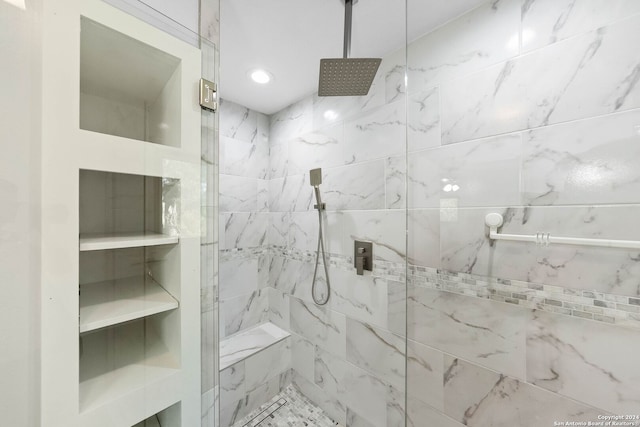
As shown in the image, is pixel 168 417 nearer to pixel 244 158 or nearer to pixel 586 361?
pixel 586 361

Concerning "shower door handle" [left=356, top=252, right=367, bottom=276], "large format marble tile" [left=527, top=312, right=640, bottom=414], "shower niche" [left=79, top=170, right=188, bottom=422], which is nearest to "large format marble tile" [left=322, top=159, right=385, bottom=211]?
"shower door handle" [left=356, top=252, right=367, bottom=276]

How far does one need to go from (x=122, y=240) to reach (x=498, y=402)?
55.8 inches

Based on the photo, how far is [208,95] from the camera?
770mm

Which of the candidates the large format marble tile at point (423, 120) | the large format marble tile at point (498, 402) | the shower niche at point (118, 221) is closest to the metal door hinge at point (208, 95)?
the shower niche at point (118, 221)

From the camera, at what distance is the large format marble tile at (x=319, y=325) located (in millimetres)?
1391

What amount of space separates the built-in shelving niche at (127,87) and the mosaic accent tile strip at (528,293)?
1.10m

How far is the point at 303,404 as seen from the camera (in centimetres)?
154

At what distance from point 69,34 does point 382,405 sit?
6.02ft

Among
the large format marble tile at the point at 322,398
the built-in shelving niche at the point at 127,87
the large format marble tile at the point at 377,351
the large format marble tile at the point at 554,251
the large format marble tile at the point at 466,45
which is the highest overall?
the large format marble tile at the point at 466,45

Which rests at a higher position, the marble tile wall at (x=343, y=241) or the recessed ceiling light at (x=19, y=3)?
the recessed ceiling light at (x=19, y=3)

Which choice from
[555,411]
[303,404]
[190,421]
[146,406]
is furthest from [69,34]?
[303,404]

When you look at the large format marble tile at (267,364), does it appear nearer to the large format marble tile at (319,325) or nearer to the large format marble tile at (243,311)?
the large format marble tile at (319,325)

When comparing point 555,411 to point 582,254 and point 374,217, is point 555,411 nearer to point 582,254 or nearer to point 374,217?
point 582,254

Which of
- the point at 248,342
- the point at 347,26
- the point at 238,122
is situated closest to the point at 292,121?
the point at 238,122
